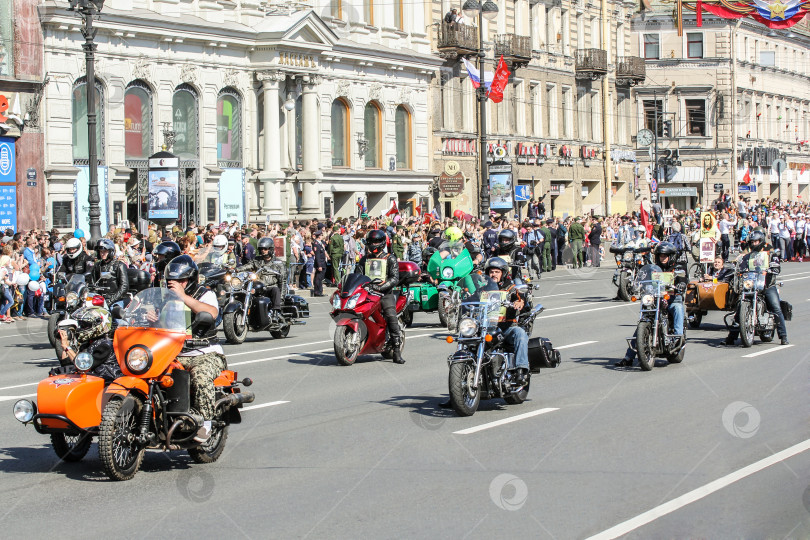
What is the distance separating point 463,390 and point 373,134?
3598 cm

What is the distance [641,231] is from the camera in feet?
93.8

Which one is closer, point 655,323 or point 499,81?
point 655,323

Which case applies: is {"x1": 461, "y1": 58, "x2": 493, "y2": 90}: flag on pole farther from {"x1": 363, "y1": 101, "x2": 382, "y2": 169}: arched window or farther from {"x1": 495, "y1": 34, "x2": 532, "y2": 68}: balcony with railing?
{"x1": 363, "y1": 101, "x2": 382, "y2": 169}: arched window

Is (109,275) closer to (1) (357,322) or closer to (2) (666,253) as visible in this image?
(1) (357,322)

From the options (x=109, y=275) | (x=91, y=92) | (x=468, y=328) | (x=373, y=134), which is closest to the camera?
(x=468, y=328)

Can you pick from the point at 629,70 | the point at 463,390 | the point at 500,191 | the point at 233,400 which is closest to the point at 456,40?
the point at 500,191

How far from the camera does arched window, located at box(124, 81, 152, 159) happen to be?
35.7 m

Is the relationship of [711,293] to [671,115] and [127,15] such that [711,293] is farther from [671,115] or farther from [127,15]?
[671,115]

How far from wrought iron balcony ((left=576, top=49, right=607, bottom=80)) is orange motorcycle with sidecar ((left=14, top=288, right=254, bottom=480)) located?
2081 inches

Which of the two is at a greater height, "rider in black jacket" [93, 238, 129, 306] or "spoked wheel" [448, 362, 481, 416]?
"rider in black jacket" [93, 238, 129, 306]

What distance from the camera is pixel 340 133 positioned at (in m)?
44.4

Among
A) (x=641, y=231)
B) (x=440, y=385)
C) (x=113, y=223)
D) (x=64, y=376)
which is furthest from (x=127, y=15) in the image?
(x=64, y=376)

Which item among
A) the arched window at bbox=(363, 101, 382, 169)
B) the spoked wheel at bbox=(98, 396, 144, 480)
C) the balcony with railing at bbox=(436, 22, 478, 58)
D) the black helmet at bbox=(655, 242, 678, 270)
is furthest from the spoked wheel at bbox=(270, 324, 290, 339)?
the balcony with railing at bbox=(436, 22, 478, 58)

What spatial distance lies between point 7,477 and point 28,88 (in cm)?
2526
